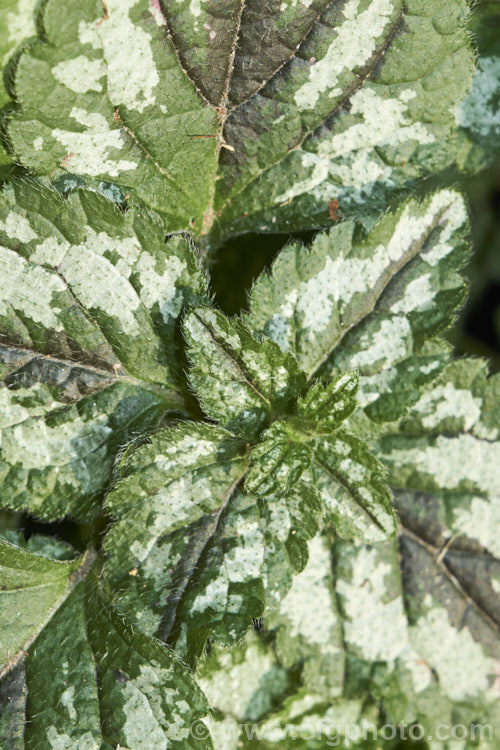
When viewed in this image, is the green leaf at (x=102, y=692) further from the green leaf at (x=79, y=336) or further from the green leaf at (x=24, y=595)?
the green leaf at (x=79, y=336)

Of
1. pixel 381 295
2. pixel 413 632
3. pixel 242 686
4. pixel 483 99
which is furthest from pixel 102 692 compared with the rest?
pixel 483 99

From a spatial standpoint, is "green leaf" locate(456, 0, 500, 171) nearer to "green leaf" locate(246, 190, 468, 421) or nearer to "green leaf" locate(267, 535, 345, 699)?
"green leaf" locate(246, 190, 468, 421)

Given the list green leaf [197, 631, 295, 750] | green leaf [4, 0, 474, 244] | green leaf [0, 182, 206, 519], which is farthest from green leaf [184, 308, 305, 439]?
green leaf [197, 631, 295, 750]

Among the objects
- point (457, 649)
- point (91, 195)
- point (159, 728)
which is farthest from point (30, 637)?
point (457, 649)

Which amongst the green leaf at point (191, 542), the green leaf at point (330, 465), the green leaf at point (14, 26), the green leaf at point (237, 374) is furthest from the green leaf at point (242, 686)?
the green leaf at point (14, 26)

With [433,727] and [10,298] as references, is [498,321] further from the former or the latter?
[10,298]

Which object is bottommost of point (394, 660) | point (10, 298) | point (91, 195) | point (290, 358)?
point (394, 660)

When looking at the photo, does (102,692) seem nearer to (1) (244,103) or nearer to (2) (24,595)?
(2) (24,595)
